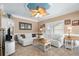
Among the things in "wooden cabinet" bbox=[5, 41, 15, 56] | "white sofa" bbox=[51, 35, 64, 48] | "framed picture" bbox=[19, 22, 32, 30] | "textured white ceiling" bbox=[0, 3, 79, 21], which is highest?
"textured white ceiling" bbox=[0, 3, 79, 21]

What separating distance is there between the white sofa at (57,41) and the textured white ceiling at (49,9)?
47 centimetres

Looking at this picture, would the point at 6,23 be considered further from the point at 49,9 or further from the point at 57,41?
the point at 57,41

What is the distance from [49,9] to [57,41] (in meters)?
0.70

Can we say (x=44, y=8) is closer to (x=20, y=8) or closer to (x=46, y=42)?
(x=20, y=8)

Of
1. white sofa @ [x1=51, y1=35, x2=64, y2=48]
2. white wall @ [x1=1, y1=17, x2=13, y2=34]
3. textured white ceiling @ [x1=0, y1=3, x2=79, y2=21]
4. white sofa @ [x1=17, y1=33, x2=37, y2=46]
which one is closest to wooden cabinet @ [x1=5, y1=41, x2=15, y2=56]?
white sofa @ [x1=17, y1=33, x2=37, y2=46]

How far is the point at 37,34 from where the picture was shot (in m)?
2.09

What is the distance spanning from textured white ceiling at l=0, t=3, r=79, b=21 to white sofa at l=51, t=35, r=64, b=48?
467 mm

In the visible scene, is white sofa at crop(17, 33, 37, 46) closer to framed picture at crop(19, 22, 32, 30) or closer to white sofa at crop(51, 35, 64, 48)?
framed picture at crop(19, 22, 32, 30)

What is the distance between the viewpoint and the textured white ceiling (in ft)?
6.59

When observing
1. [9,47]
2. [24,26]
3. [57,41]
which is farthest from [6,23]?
[57,41]

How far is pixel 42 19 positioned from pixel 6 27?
76 centimetres

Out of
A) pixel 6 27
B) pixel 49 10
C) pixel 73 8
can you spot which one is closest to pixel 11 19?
pixel 6 27

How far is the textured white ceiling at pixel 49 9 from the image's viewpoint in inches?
79.0

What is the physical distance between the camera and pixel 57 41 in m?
2.06
